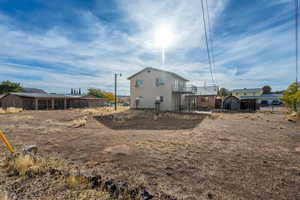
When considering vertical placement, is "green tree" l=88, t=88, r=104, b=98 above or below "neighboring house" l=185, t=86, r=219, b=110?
above

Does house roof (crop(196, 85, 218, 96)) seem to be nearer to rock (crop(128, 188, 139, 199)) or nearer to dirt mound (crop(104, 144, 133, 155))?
dirt mound (crop(104, 144, 133, 155))

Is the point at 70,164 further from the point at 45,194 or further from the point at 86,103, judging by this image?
the point at 86,103

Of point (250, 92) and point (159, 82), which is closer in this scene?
point (159, 82)

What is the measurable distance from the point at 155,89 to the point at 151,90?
2.22ft

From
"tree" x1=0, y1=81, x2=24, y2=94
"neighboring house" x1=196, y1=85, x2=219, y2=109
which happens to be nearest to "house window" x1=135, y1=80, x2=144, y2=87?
"neighboring house" x1=196, y1=85, x2=219, y2=109

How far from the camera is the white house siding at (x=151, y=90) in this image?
798 inches

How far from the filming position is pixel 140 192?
8.48ft

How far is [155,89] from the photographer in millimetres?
21000

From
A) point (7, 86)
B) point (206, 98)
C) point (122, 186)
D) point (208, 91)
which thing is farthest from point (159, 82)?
point (7, 86)

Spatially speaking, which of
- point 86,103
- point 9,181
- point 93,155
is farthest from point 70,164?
point 86,103

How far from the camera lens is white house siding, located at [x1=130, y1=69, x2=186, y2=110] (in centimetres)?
2028

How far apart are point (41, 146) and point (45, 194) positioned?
3.69 metres

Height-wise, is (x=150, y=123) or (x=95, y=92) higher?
(x=95, y=92)

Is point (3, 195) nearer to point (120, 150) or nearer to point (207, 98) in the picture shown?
point (120, 150)
